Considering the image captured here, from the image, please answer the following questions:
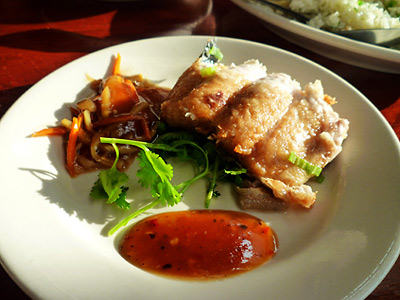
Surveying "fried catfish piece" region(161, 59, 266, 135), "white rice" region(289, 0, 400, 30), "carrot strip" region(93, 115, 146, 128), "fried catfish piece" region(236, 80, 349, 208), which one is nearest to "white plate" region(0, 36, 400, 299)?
"fried catfish piece" region(236, 80, 349, 208)

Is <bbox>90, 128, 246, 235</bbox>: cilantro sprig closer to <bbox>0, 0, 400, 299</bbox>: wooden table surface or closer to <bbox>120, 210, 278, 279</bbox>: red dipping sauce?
<bbox>120, 210, 278, 279</bbox>: red dipping sauce

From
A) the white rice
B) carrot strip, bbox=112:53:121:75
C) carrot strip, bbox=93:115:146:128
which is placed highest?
the white rice

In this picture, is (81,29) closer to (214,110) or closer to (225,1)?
(225,1)

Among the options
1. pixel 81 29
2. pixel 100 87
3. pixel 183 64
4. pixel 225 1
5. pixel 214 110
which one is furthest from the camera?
pixel 225 1

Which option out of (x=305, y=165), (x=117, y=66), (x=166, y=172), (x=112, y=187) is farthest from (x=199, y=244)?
(x=117, y=66)

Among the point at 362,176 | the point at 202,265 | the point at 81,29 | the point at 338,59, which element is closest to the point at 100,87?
the point at 81,29

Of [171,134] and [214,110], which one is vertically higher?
[214,110]

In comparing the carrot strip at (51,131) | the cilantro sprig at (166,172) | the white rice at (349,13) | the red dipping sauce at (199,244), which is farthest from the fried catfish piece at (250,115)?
the white rice at (349,13)
